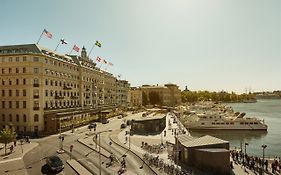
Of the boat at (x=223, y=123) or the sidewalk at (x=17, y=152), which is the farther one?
the boat at (x=223, y=123)

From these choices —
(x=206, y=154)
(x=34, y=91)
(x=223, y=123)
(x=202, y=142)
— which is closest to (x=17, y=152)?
(x=34, y=91)

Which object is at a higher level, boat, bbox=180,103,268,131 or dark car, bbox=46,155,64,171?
dark car, bbox=46,155,64,171

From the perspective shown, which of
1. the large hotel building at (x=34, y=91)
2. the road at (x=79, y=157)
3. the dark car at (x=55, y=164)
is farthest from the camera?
the large hotel building at (x=34, y=91)

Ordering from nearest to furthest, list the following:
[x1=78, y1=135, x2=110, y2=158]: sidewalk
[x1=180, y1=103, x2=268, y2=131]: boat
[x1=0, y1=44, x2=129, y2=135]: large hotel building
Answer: [x1=78, y1=135, x2=110, y2=158]: sidewalk, [x1=0, y1=44, x2=129, y2=135]: large hotel building, [x1=180, y1=103, x2=268, y2=131]: boat

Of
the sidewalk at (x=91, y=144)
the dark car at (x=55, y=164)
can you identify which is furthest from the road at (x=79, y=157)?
the sidewalk at (x=91, y=144)

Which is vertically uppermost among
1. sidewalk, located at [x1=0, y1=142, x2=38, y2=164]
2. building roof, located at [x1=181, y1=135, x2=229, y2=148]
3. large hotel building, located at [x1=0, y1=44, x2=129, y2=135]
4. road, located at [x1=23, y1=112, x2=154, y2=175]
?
large hotel building, located at [x1=0, y1=44, x2=129, y2=135]

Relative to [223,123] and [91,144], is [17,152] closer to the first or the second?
[91,144]

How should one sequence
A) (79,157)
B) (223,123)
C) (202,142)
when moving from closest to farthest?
(202,142) → (79,157) → (223,123)

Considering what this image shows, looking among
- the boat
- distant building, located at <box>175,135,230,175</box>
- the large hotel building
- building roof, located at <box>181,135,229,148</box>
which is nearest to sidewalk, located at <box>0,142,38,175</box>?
the large hotel building

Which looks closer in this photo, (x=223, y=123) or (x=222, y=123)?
(x=223, y=123)

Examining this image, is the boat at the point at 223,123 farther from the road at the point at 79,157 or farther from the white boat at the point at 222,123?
the road at the point at 79,157

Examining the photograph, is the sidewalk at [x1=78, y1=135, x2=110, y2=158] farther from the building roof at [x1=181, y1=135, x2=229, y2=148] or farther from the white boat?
the white boat

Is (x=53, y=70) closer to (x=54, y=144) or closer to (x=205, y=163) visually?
(x=54, y=144)

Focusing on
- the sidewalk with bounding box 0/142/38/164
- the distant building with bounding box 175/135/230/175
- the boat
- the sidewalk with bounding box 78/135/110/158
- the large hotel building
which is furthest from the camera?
the boat
